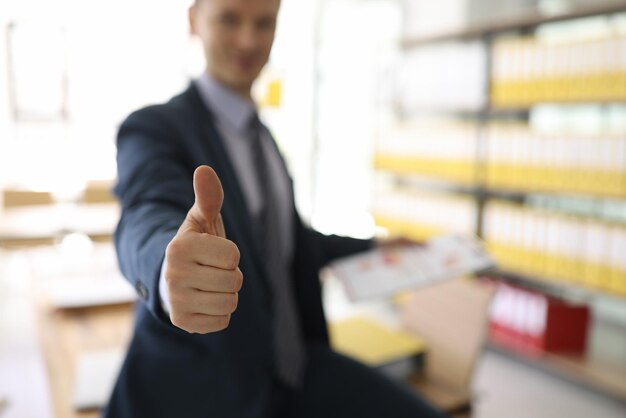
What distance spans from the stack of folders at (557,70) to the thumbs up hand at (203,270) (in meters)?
2.79

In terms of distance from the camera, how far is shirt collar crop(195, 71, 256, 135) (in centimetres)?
125

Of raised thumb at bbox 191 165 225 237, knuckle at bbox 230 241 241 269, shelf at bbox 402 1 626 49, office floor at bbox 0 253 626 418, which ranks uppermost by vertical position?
shelf at bbox 402 1 626 49

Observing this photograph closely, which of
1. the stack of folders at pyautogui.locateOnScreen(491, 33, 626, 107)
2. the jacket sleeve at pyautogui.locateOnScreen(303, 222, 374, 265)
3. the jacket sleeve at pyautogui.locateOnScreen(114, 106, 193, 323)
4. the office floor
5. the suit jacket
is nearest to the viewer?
the jacket sleeve at pyautogui.locateOnScreen(114, 106, 193, 323)

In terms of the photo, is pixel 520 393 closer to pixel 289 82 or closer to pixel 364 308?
pixel 364 308

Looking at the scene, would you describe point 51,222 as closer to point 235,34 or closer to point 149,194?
point 235,34

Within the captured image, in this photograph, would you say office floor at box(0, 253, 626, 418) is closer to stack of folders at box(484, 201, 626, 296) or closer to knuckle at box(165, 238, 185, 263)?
stack of folders at box(484, 201, 626, 296)

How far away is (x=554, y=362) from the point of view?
3084 millimetres

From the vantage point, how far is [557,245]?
3.19 m

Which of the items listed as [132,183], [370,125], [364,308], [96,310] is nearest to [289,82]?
[370,125]

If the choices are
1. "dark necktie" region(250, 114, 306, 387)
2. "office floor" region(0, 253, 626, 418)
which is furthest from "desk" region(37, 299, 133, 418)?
"dark necktie" region(250, 114, 306, 387)

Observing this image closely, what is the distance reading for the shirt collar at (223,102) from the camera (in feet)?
4.10

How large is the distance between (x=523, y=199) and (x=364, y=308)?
139 cm

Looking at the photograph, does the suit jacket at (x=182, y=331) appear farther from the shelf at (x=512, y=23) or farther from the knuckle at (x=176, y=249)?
the shelf at (x=512, y=23)

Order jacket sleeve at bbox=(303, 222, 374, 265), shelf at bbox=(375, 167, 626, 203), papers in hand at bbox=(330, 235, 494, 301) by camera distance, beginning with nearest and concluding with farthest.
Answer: papers in hand at bbox=(330, 235, 494, 301) < jacket sleeve at bbox=(303, 222, 374, 265) < shelf at bbox=(375, 167, 626, 203)
